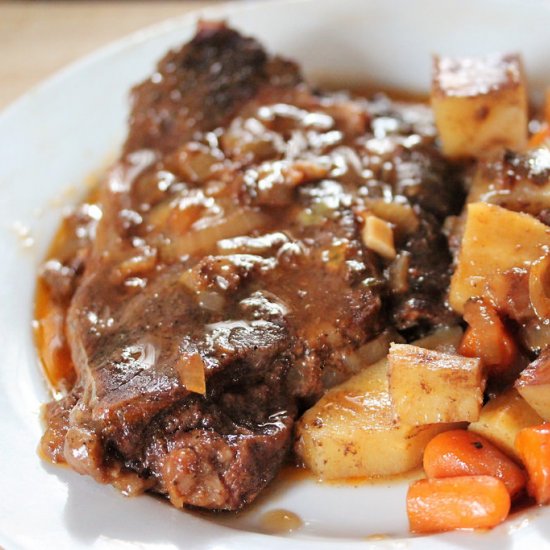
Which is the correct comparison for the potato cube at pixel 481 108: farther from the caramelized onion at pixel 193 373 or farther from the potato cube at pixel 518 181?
the caramelized onion at pixel 193 373

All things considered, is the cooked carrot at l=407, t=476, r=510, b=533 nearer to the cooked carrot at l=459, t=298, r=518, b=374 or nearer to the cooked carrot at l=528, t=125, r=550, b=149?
the cooked carrot at l=459, t=298, r=518, b=374

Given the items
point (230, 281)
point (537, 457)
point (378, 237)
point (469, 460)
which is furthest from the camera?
point (378, 237)

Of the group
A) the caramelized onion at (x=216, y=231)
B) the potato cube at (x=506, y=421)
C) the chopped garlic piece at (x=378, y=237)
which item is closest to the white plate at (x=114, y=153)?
the potato cube at (x=506, y=421)

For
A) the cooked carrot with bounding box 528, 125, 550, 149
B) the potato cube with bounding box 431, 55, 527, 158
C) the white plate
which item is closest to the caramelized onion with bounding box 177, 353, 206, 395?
the white plate

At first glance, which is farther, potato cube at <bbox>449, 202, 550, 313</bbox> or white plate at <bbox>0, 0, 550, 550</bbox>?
potato cube at <bbox>449, 202, 550, 313</bbox>

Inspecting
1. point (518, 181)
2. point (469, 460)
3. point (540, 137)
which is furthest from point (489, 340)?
point (540, 137)

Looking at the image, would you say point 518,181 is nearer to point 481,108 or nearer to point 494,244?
point 494,244

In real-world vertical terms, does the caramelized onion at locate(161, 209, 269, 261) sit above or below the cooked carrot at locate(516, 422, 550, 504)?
above
